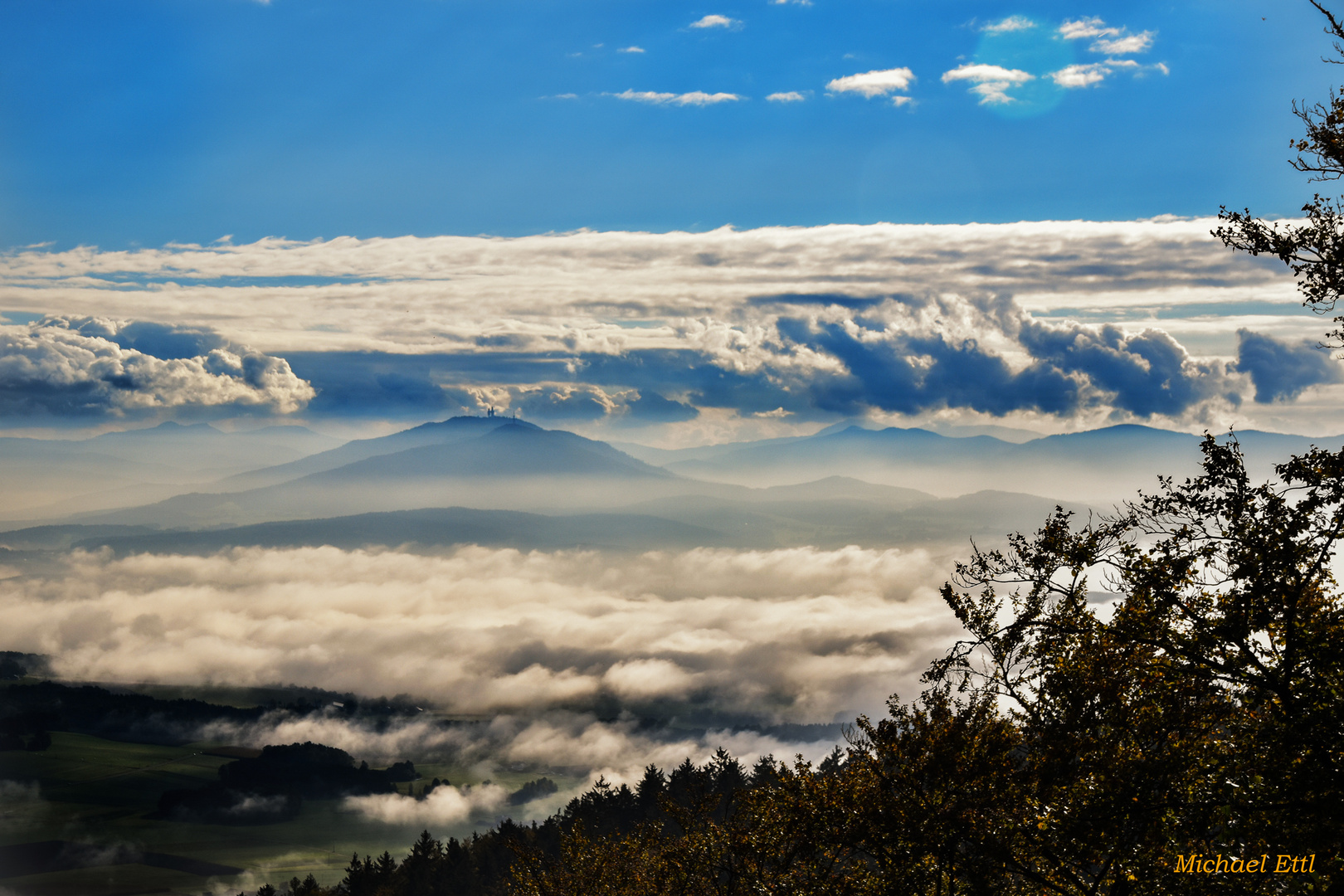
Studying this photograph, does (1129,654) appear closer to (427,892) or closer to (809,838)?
(809,838)

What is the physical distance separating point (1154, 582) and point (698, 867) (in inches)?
850

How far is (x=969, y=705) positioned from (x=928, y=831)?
A: 3.49m

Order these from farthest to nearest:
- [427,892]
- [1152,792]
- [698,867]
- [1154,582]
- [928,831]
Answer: [427,892]
[698,867]
[928,831]
[1152,792]
[1154,582]

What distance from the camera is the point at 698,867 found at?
2922cm

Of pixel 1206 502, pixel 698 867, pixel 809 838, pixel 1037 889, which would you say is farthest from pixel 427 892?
pixel 1206 502

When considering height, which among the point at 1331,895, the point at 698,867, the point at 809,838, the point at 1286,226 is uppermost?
the point at 1286,226

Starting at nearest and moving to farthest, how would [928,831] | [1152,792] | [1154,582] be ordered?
[1154,582] → [1152,792] → [928,831]

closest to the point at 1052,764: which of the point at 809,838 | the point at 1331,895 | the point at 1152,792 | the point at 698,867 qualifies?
the point at 1152,792

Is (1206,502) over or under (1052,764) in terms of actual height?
over

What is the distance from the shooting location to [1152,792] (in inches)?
568

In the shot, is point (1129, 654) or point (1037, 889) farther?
point (1037, 889)

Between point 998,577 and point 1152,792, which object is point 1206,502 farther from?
point 998,577

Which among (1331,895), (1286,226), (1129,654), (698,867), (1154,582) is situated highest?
(1286,226)

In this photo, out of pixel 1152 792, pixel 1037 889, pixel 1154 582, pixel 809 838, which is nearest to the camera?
pixel 1154 582
